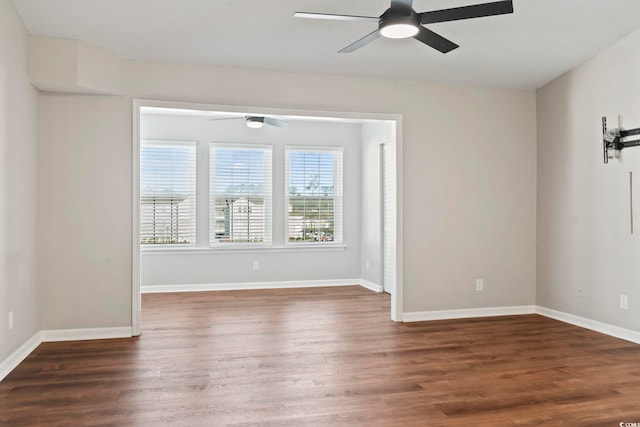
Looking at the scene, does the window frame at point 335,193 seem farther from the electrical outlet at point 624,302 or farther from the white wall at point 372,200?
the electrical outlet at point 624,302

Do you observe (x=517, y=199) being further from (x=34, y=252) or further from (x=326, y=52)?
(x=34, y=252)

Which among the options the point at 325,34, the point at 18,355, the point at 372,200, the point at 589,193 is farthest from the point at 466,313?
the point at 18,355

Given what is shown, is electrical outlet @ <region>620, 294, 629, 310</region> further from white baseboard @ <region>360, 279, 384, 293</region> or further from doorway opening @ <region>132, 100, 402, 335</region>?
white baseboard @ <region>360, 279, 384, 293</region>

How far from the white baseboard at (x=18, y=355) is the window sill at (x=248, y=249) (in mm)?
2849

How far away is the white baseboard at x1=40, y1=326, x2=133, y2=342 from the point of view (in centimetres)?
445

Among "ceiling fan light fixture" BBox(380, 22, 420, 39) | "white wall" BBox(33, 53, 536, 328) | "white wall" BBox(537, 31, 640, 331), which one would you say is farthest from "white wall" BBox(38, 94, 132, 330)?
"white wall" BBox(537, 31, 640, 331)

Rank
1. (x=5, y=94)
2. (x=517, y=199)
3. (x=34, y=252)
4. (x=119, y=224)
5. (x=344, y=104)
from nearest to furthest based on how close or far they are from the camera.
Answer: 1. (x=5, y=94)
2. (x=34, y=252)
3. (x=119, y=224)
4. (x=344, y=104)
5. (x=517, y=199)

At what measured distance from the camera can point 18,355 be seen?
3.81m

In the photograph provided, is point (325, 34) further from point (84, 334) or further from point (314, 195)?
point (314, 195)

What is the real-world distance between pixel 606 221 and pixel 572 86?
1.50m

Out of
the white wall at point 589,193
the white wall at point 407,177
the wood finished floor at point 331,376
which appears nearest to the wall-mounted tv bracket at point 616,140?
the white wall at point 589,193

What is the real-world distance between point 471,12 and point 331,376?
260cm

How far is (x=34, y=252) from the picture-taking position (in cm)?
432

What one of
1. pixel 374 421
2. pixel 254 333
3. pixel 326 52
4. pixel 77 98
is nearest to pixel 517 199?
pixel 326 52
